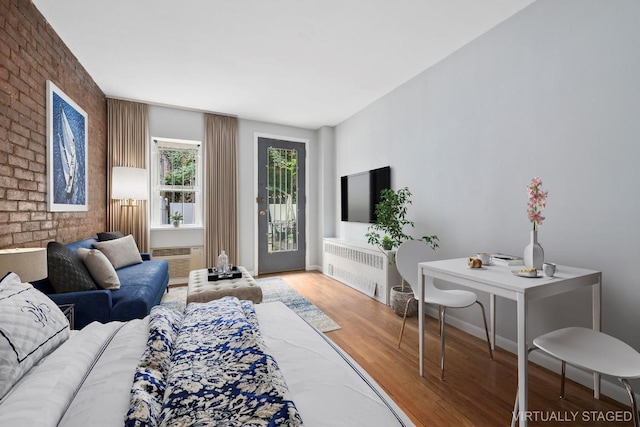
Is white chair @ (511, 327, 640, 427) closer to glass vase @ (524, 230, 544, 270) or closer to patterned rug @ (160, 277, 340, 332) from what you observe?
glass vase @ (524, 230, 544, 270)

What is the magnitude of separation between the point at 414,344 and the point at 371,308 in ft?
2.82

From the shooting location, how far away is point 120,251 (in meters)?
3.04

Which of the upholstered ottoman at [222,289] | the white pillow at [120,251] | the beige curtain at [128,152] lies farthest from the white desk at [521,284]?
the beige curtain at [128,152]

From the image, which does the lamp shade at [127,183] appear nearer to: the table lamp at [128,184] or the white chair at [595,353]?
the table lamp at [128,184]

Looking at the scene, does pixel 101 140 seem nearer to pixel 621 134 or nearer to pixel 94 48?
pixel 94 48

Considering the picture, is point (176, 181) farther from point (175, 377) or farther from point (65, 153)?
point (175, 377)

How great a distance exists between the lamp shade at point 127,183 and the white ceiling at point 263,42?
104 cm

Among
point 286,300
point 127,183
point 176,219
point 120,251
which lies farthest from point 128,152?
point 286,300

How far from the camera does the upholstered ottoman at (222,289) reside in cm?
238

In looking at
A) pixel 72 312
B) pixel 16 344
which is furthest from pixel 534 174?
pixel 72 312

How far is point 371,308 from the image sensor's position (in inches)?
125

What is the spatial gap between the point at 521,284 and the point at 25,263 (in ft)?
8.51

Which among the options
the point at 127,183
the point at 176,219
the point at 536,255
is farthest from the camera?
the point at 176,219

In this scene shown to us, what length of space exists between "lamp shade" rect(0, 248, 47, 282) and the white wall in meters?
3.09
